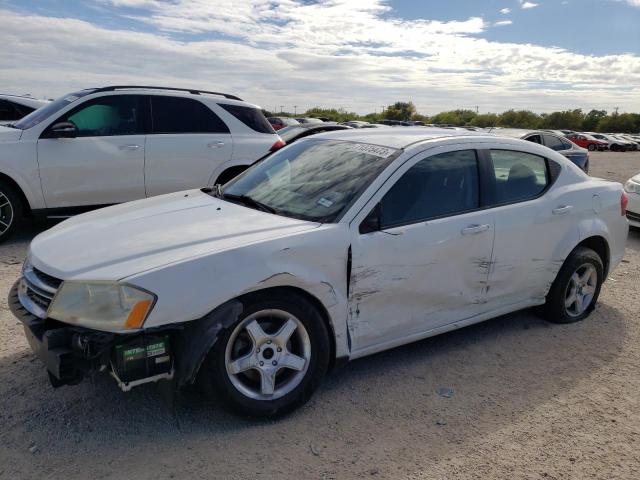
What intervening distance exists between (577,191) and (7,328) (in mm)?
4469

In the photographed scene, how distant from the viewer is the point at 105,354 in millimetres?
2684

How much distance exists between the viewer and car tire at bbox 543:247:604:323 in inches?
177

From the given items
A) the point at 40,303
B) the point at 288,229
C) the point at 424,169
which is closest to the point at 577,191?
the point at 424,169

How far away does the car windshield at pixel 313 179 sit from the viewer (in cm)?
347

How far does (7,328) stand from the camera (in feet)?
13.7

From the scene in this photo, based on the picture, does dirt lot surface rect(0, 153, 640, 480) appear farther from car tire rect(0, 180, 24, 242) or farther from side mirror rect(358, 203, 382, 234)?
car tire rect(0, 180, 24, 242)

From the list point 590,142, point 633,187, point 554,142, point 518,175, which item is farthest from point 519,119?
point 518,175

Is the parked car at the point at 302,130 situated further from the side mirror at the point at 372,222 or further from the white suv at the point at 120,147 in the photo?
the side mirror at the point at 372,222

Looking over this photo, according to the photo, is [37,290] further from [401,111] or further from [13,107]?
[401,111]

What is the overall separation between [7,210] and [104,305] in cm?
463

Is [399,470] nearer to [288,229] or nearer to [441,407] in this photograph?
[441,407]

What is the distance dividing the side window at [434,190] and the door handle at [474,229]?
0.43 feet

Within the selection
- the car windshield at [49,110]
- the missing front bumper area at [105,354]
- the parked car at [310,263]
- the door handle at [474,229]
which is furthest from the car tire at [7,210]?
the door handle at [474,229]

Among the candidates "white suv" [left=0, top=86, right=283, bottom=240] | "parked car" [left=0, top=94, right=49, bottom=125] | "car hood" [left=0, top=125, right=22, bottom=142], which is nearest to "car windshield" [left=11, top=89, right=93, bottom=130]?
"white suv" [left=0, top=86, right=283, bottom=240]
